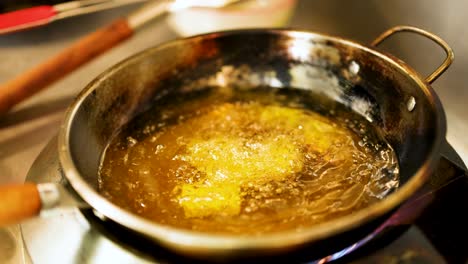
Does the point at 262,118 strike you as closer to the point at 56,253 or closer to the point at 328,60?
the point at 328,60

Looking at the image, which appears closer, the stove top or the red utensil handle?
Result: the stove top

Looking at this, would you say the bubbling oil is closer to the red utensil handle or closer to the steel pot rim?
the steel pot rim

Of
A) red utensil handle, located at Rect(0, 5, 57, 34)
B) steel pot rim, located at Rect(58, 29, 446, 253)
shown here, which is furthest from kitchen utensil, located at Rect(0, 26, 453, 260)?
red utensil handle, located at Rect(0, 5, 57, 34)

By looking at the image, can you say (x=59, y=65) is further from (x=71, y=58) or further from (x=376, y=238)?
(x=376, y=238)

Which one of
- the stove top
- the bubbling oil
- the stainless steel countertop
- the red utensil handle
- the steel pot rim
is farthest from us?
the red utensil handle

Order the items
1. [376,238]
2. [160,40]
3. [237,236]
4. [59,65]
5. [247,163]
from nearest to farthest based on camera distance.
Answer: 1. [237,236]
2. [376,238]
3. [247,163]
4. [59,65]
5. [160,40]

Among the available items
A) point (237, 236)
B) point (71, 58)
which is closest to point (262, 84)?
point (71, 58)

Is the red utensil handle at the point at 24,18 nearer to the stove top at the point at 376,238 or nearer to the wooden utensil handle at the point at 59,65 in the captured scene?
the wooden utensil handle at the point at 59,65
